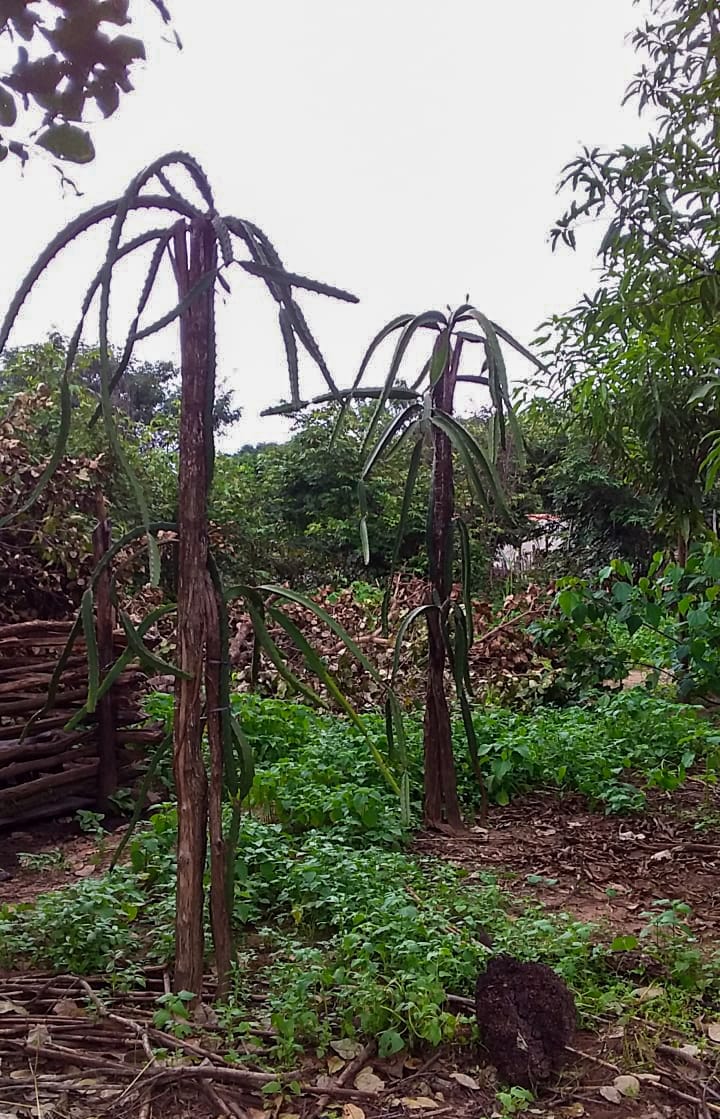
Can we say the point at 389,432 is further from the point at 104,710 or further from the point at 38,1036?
the point at 38,1036

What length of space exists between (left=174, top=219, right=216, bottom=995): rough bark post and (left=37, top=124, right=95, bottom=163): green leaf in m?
0.54

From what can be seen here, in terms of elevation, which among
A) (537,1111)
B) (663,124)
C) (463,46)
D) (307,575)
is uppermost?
(463,46)

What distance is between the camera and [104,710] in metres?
3.65

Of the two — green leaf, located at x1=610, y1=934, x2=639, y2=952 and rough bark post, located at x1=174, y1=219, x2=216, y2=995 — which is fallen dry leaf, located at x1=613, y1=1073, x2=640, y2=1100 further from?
rough bark post, located at x1=174, y1=219, x2=216, y2=995

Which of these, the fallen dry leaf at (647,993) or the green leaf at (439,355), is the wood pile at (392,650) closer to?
the green leaf at (439,355)

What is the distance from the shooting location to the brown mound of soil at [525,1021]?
158 cm

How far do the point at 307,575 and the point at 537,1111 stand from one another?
7976 mm

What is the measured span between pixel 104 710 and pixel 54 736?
22cm

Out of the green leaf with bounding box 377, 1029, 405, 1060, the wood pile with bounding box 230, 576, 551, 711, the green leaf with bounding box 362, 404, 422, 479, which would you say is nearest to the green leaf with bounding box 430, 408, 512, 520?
the green leaf with bounding box 362, 404, 422, 479

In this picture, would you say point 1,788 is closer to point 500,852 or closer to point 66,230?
point 500,852

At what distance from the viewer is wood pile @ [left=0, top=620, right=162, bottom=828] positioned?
3.38 m

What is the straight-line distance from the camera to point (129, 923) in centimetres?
220

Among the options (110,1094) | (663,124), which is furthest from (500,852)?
(663,124)

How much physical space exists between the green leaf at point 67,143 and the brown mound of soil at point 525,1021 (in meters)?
1.60
